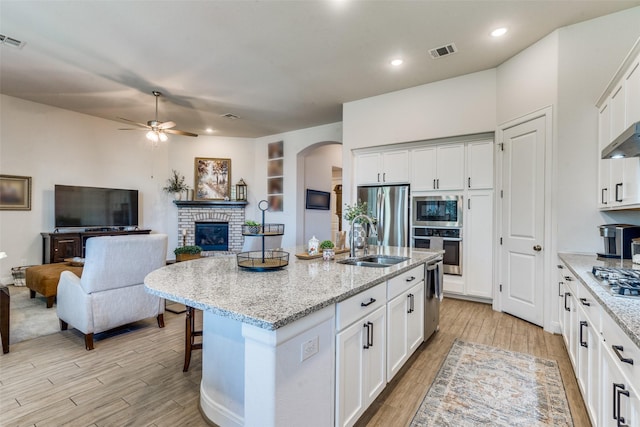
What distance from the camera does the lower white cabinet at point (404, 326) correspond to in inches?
79.2

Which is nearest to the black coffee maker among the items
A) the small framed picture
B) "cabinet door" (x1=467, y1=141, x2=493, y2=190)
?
"cabinet door" (x1=467, y1=141, x2=493, y2=190)

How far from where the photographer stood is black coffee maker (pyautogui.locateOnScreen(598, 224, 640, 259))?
2447 millimetres

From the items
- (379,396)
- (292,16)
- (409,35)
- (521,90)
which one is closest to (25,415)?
(379,396)

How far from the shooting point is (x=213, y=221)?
7.45m

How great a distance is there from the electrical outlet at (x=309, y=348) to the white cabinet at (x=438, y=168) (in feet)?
11.8

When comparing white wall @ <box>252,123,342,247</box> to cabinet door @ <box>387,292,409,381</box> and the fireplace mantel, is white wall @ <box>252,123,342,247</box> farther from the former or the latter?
cabinet door @ <box>387,292,409,381</box>

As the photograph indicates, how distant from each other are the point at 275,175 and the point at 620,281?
6.54 m

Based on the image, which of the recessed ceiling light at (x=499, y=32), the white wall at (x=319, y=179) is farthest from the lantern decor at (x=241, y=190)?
the recessed ceiling light at (x=499, y=32)

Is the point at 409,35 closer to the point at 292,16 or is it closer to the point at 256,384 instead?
the point at 292,16

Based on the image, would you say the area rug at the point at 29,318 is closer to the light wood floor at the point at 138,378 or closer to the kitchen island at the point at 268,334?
the light wood floor at the point at 138,378

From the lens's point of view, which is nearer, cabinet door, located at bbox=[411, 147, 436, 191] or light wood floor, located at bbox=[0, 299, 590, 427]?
light wood floor, located at bbox=[0, 299, 590, 427]

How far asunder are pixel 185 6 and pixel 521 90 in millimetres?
3642

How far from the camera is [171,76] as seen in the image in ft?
13.5

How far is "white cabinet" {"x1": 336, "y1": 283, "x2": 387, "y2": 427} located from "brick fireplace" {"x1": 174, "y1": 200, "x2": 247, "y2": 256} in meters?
6.03
